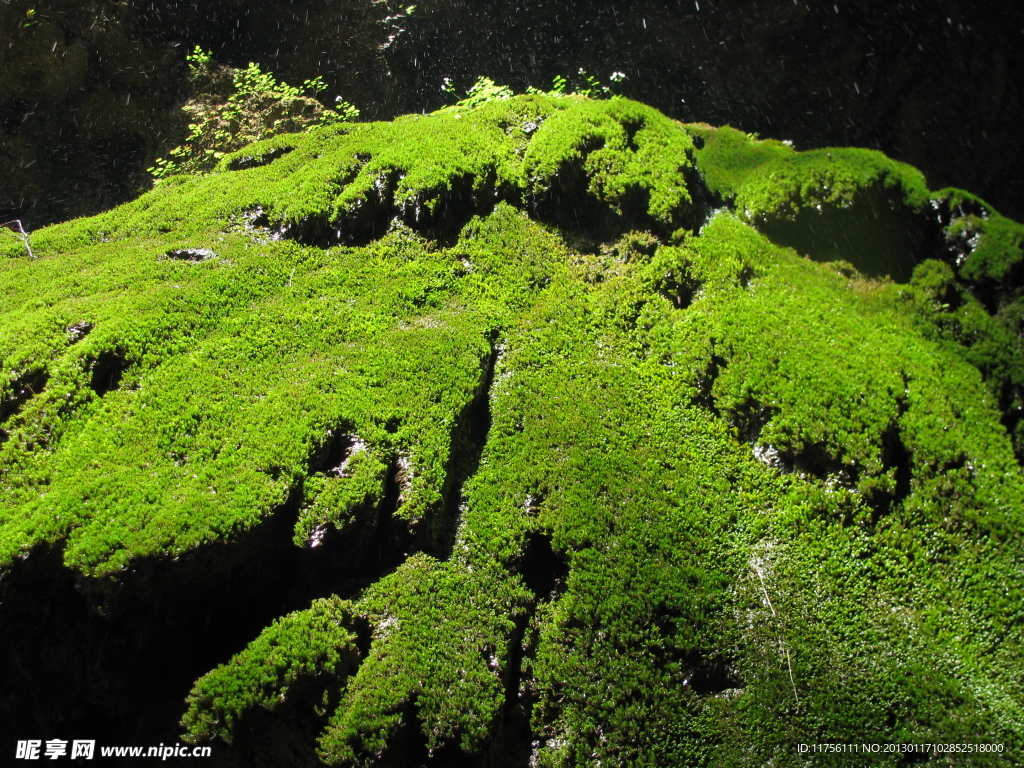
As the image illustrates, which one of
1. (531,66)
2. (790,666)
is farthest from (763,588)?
(531,66)

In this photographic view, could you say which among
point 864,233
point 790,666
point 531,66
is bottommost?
point 790,666

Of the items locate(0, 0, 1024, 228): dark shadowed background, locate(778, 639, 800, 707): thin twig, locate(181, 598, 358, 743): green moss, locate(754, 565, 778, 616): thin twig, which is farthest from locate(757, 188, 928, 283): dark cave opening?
locate(181, 598, 358, 743): green moss

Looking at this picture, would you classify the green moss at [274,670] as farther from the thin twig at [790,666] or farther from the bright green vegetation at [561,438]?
the thin twig at [790,666]

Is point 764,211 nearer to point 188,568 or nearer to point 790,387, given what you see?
point 790,387

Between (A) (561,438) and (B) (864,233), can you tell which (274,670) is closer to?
(A) (561,438)

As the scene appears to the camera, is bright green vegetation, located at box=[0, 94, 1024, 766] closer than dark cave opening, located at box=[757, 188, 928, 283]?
Yes

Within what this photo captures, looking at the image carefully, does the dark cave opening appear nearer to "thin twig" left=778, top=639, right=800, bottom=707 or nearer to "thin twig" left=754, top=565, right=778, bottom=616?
"thin twig" left=754, top=565, right=778, bottom=616

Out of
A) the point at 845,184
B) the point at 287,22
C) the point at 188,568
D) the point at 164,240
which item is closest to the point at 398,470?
the point at 188,568

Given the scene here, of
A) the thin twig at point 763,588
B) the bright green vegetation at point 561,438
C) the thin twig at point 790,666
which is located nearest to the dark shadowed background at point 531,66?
the bright green vegetation at point 561,438
